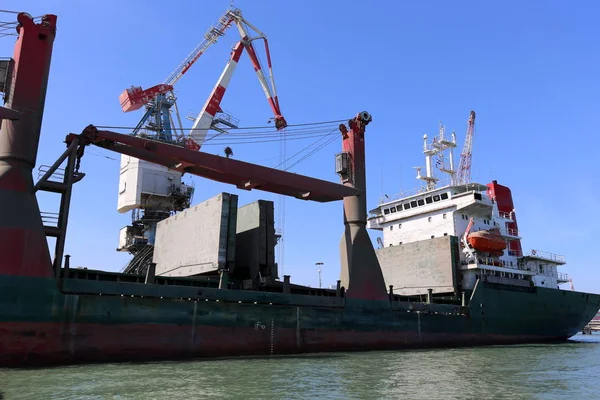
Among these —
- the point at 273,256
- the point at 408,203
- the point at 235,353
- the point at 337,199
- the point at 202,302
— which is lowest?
the point at 235,353

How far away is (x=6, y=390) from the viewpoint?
936 cm

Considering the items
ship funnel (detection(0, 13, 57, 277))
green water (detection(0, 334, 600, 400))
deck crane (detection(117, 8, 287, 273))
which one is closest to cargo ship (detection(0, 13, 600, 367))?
ship funnel (detection(0, 13, 57, 277))

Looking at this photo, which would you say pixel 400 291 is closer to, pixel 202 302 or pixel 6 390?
pixel 202 302

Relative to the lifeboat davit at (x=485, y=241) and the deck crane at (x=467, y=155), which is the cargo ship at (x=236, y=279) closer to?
the lifeboat davit at (x=485, y=241)

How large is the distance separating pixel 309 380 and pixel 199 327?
6.22 metres

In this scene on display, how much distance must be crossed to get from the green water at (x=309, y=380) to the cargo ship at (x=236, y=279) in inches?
63.8

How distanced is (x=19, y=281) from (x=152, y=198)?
2295 cm

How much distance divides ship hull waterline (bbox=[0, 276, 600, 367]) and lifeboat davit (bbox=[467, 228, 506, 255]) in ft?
6.84

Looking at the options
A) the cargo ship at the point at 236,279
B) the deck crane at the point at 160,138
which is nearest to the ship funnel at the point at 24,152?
the cargo ship at the point at 236,279

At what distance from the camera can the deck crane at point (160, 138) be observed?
35188mm

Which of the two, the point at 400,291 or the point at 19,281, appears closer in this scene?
the point at 19,281

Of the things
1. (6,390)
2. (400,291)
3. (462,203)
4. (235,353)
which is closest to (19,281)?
(6,390)

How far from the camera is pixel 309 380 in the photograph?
11.1 meters

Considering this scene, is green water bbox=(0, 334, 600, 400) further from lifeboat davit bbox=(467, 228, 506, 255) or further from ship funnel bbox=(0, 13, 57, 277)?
lifeboat davit bbox=(467, 228, 506, 255)
